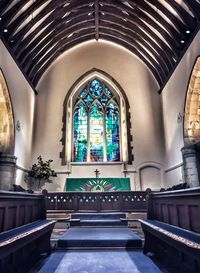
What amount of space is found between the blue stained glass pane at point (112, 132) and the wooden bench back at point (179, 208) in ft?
16.9

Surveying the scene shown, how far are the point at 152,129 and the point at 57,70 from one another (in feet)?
15.2

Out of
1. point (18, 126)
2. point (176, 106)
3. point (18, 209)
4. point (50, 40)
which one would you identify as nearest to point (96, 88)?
point (50, 40)

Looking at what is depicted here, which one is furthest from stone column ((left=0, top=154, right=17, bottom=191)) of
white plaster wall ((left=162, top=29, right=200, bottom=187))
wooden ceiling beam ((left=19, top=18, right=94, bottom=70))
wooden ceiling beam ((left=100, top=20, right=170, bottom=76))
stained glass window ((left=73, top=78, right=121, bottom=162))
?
wooden ceiling beam ((left=100, top=20, right=170, bottom=76))

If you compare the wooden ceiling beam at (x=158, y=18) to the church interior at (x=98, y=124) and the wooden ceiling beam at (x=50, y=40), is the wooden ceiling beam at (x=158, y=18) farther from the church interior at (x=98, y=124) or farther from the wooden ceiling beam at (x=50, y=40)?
the wooden ceiling beam at (x=50, y=40)

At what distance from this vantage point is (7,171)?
19.7 feet

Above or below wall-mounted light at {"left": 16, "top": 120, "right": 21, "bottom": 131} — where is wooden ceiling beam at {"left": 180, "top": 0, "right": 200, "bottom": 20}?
above

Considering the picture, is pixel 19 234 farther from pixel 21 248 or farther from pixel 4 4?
pixel 4 4

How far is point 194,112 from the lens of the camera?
20.5 feet

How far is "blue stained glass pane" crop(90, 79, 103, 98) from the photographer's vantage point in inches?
363

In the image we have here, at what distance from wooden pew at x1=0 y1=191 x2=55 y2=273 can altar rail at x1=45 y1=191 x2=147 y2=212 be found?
254cm

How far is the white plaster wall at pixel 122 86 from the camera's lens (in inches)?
320

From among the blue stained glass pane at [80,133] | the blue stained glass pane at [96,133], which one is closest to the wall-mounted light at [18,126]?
the blue stained glass pane at [80,133]

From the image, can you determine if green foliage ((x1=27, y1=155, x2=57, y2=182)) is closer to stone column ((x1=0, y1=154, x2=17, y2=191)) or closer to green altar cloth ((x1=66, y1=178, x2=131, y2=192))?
green altar cloth ((x1=66, y1=178, x2=131, y2=192))

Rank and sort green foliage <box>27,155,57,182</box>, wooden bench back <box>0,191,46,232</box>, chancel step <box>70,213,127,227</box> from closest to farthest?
wooden bench back <box>0,191,46,232</box> → chancel step <box>70,213,127,227</box> → green foliage <box>27,155,57,182</box>
